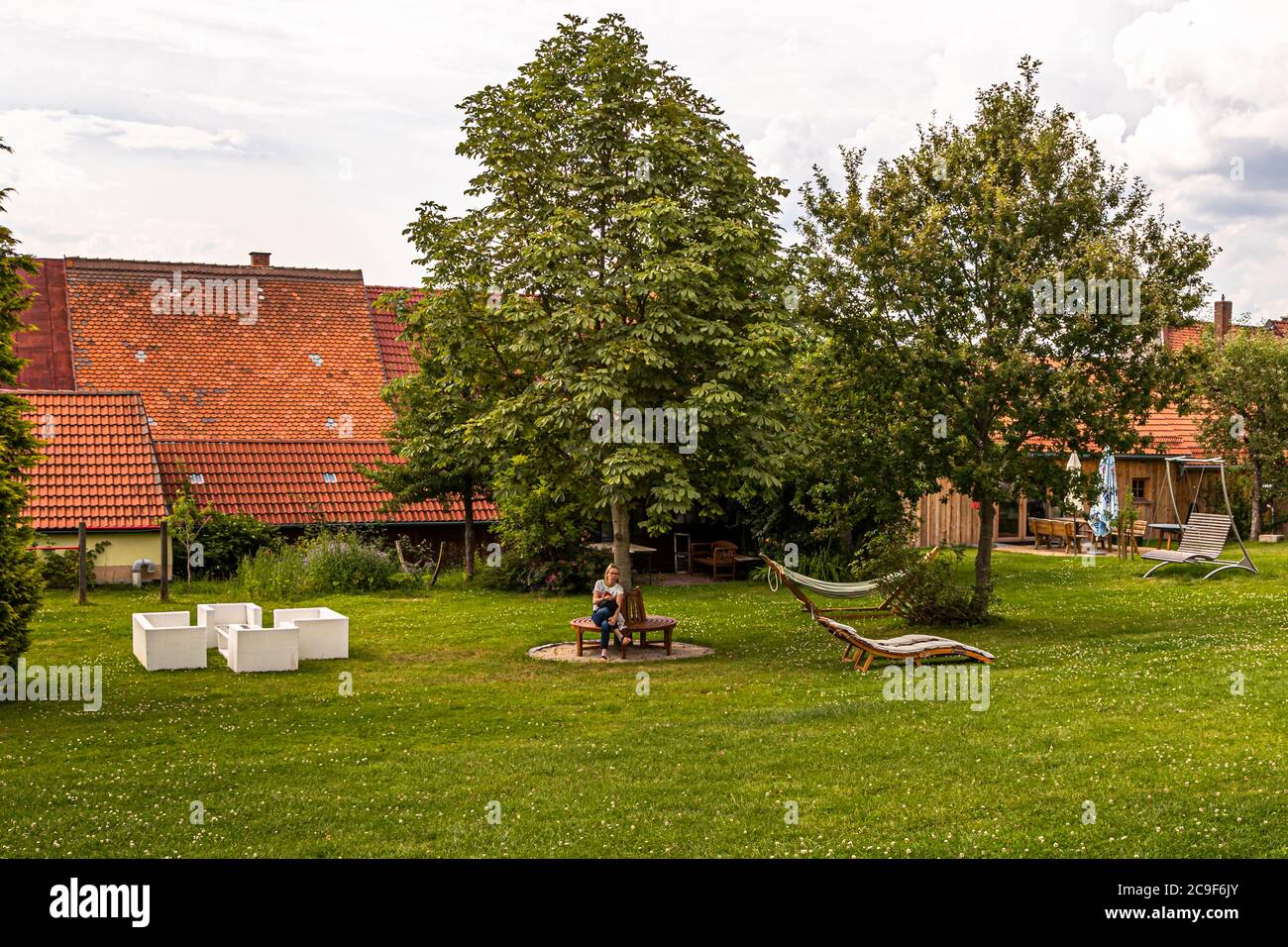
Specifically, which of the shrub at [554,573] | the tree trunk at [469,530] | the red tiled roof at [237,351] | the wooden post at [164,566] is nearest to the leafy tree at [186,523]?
the wooden post at [164,566]

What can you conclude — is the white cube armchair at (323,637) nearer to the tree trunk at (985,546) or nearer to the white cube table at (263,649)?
the white cube table at (263,649)

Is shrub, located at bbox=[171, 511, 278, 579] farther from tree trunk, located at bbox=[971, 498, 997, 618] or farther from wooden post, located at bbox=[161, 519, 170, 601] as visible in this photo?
tree trunk, located at bbox=[971, 498, 997, 618]

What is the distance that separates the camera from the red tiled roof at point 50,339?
114 feet

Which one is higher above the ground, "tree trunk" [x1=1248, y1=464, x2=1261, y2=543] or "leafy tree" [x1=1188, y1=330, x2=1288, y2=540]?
"leafy tree" [x1=1188, y1=330, x2=1288, y2=540]

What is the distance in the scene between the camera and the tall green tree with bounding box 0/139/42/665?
1391 cm

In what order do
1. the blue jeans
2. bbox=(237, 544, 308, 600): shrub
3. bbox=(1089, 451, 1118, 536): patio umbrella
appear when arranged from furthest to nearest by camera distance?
bbox=(1089, 451, 1118, 536): patio umbrella → bbox=(237, 544, 308, 600): shrub → the blue jeans

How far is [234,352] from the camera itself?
121ft

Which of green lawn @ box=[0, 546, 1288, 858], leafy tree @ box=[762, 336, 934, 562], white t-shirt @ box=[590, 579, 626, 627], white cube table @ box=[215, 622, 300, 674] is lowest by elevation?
green lawn @ box=[0, 546, 1288, 858]

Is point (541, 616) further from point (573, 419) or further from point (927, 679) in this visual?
point (927, 679)

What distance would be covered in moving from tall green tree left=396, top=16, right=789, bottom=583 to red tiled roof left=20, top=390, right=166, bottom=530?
11.5 meters

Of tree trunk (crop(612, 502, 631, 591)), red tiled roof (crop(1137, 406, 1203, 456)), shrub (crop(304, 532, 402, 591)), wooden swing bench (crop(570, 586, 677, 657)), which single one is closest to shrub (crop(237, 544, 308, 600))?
shrub (crop(304, 532, 402, 591))

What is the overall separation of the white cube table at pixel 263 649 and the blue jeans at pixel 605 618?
4.20 m

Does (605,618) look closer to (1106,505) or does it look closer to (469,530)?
(469,530)
